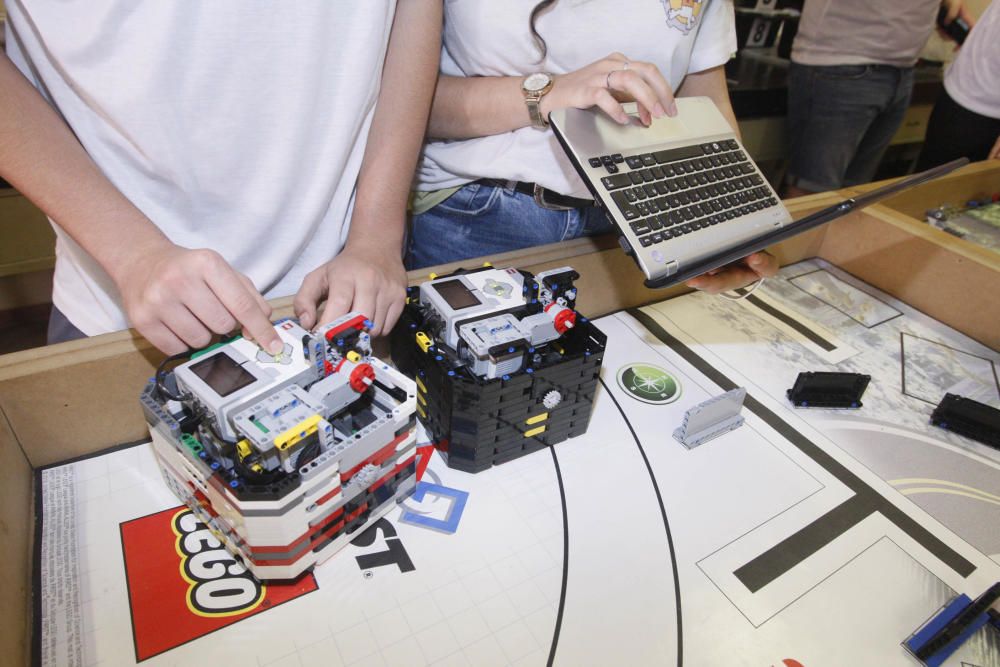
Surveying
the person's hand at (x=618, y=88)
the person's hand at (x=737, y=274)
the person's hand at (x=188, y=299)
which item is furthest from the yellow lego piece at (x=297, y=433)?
the person's hand at (x=737, y=274)

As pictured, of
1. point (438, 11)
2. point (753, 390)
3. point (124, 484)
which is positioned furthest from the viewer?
point (753, 390)

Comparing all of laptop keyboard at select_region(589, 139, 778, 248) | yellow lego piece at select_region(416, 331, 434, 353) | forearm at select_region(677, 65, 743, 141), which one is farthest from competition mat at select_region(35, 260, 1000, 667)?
forearm at select_region(677, 65, 743, 141)

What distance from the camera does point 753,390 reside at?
2.97 feet

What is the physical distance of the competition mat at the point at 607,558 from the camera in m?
0.55

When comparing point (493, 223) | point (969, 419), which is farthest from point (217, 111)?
point (969, 419)

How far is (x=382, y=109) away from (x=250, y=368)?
1.42 feet

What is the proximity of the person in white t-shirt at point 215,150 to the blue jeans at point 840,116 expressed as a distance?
5.01 feet

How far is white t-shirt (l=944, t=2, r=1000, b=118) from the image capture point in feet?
5.16

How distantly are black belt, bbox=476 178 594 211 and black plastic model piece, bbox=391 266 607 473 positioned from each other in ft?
0.75

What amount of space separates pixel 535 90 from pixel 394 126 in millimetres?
204

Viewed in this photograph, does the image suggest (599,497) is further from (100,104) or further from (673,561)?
(100,104)

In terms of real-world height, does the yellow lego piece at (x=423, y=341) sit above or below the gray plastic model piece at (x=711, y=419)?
above

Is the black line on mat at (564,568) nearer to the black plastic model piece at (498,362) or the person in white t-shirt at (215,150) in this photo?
the black plastic model piece at (498,362)

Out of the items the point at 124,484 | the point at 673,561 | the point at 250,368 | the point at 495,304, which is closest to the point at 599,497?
the point at 673,561
